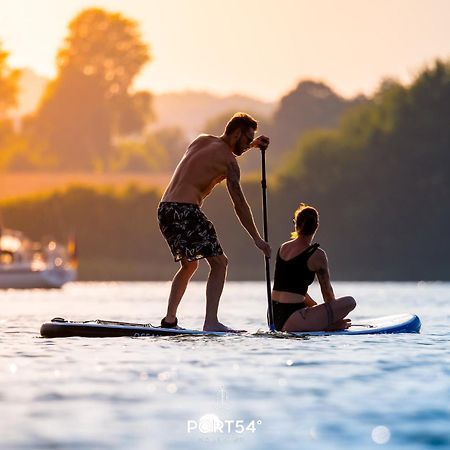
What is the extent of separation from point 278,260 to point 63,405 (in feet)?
16.9

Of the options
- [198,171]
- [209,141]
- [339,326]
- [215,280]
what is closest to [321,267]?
[339,326]

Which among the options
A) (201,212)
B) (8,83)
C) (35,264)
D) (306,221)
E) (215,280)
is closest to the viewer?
(215,280)

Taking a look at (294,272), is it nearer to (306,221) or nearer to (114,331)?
(306,221)

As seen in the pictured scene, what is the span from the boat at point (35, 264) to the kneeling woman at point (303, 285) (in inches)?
1589

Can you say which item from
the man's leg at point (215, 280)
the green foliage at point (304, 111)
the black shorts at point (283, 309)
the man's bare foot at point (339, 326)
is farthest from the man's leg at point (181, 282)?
the green foliage at point (304, 111)

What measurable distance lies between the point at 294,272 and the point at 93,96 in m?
90.2

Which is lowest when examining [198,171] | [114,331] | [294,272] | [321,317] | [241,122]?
[114,331]

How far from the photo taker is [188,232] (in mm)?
12906

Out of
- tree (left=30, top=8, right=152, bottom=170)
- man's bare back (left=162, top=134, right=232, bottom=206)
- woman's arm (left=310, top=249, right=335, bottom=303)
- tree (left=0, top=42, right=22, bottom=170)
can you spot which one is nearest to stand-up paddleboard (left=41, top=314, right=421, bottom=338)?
woman's arm (left=310, top=249, right=335, bottom=303)

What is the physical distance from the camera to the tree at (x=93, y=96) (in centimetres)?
10112

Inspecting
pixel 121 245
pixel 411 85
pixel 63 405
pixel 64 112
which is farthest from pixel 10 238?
pixel 63 405

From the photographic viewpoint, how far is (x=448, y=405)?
8453mm

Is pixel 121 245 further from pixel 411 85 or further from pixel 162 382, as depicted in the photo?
pixel 162 382

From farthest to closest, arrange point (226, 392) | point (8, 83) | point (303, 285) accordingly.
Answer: point (8, 83), point (303, 285), point (226, 392)
